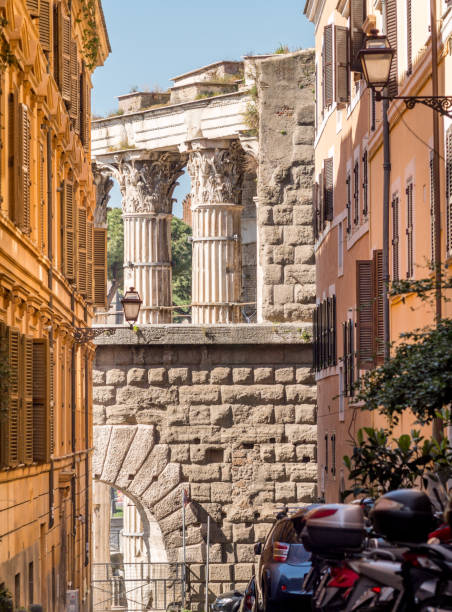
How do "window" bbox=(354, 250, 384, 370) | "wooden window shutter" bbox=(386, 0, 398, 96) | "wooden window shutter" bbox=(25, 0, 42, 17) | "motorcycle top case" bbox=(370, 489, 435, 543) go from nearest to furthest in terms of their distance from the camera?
1. "motorcycle top case" bbox=(370, 489, 435, 543)
2. "wooden window shutter" bbox=(25, 0, 42, 17)
3. "wooden window shutter" bbox=(386, 0, 398, 96)
4. "window" bbox=(354, 250, 384, 370)

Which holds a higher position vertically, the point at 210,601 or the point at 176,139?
the point at 176,139

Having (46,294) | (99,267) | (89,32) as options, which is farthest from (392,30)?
(99,267)

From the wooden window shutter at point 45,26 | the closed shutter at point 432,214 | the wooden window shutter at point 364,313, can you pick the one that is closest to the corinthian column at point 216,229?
the wooden window shutter at point 364,313

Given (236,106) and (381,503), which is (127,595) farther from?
(381,503)

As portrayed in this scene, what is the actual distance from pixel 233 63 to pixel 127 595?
518 inches

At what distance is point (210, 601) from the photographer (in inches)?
1203

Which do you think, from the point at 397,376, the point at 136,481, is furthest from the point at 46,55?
the point at 136,481

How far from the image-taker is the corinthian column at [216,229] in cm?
3494

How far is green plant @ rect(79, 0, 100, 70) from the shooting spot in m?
26.6

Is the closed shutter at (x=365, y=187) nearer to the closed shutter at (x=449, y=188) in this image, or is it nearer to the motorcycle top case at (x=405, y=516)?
the closed shutter at (x=449, y=188)

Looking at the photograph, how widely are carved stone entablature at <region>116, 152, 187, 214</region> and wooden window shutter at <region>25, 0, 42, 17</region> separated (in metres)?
18.4

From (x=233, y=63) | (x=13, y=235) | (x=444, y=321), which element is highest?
(x=233, y=63)

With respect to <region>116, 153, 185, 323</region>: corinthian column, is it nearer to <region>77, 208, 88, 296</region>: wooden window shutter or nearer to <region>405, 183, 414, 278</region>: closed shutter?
<region>77, 208, 88, 296</region>: wooden window shutter

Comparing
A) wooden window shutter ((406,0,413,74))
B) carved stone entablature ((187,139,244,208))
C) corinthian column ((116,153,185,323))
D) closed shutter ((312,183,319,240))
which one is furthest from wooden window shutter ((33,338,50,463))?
corinthian column ((116,153,185,323))
